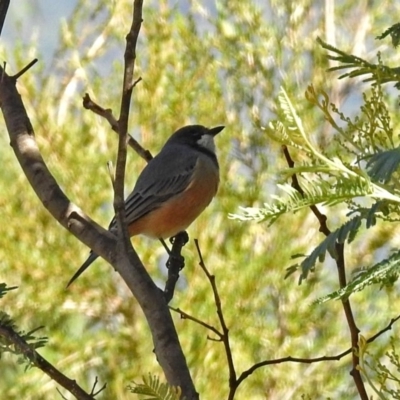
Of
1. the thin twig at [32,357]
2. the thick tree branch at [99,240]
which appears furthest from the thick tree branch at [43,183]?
the thin twig at [32,357]

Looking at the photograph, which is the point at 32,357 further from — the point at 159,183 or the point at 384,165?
the point at 159,183

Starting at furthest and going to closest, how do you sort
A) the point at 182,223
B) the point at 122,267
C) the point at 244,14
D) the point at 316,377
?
the point at 244,14, the point at 316,377, the point at 182,223, the point at 122,267

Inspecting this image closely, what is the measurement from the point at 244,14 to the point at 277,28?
0.35 feet

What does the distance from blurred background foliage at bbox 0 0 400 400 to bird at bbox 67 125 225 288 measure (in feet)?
0.62

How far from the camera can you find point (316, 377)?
2463mm

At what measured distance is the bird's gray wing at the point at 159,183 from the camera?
227 centimetres

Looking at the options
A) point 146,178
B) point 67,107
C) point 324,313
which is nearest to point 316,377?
point 324,313

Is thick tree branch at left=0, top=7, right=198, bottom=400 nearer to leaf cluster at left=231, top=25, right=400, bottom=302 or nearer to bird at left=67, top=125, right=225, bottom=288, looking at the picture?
leaf cluster at left=231, top=25, right=400, bottom=302

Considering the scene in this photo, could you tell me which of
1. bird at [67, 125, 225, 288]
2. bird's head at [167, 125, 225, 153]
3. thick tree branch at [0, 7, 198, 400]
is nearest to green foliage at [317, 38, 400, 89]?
thick tree branch at [0, 7, 198, 400]

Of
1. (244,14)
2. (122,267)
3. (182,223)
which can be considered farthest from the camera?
(244,14)

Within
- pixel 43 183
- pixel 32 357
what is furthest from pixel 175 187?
pixel 32 357

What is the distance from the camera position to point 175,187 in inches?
91.6

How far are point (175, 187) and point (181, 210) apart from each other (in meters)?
0.11

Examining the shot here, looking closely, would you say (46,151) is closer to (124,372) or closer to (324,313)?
(124,372)
